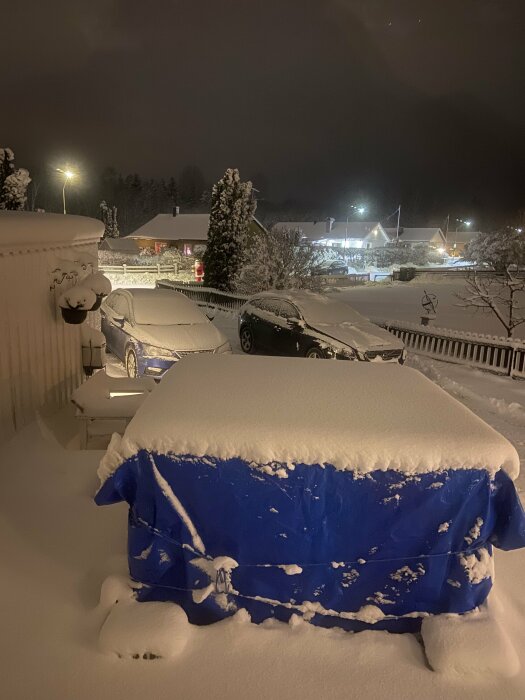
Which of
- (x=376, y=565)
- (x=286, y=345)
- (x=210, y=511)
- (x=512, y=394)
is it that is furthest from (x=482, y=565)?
(x=286, y=345)

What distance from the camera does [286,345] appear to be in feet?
35.6

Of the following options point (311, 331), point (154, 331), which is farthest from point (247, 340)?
point (154, 331)

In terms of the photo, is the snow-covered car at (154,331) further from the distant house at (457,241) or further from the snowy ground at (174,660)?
the distant house at (457,241)

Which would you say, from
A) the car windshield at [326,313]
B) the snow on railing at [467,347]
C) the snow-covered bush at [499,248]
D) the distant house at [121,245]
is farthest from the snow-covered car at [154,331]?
the distant house at [121,245]

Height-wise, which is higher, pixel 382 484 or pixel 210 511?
pixel 382 484

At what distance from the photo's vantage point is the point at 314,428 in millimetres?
2617

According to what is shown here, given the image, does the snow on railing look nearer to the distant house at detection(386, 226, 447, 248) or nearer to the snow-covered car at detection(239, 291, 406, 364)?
the snow-covered car at detection(239, 291, 406, 364)

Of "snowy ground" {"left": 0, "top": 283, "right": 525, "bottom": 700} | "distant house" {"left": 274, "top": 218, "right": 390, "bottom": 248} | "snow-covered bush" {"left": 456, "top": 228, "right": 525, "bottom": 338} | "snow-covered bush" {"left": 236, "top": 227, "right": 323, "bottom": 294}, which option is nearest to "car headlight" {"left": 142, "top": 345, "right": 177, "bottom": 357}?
"snowy ground" {"left": 0, "top": 283, "right": 525, "bottom": 700}

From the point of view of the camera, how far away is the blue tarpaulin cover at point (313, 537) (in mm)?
2529

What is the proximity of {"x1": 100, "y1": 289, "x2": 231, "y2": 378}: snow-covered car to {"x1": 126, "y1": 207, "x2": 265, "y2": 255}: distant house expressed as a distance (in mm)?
38109

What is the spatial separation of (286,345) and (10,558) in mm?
8124

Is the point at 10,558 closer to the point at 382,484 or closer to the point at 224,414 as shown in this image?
the point at 224,414

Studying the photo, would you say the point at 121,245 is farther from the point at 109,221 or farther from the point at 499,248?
the point at 499,248

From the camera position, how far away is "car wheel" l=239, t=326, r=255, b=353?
12.2m
